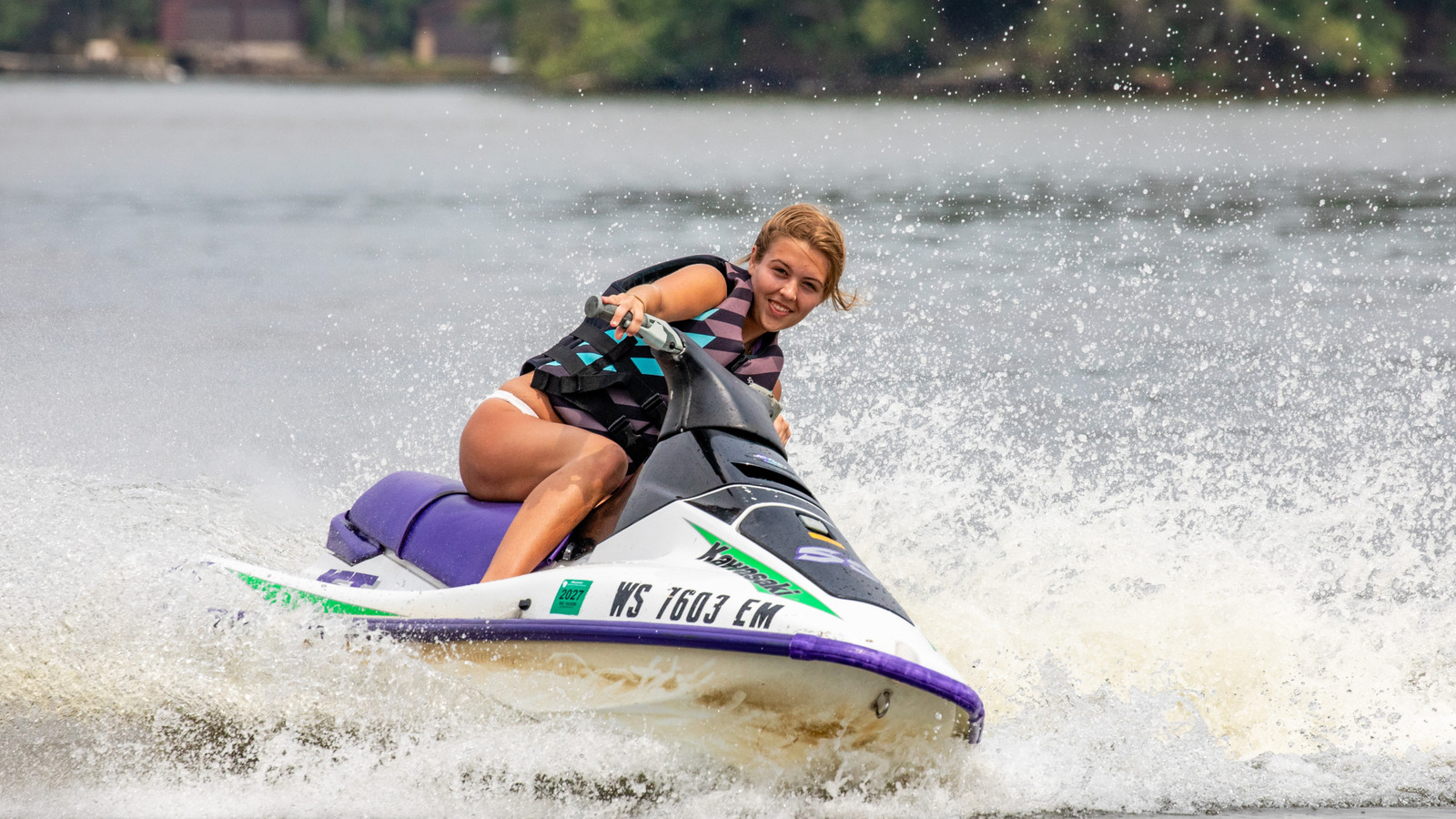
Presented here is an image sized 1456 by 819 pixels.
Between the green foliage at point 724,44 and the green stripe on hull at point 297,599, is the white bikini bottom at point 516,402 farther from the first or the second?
the green foliage at point 724,44

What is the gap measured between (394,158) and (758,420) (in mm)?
21529

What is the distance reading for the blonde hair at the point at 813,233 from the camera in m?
3.64

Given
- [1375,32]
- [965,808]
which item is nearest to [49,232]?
[965,808]

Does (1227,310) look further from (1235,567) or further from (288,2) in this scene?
(288,2)

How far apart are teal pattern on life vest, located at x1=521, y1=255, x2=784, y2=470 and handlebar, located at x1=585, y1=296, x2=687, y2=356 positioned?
27cm

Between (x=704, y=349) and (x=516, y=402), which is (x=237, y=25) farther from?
(x=704, y=349)

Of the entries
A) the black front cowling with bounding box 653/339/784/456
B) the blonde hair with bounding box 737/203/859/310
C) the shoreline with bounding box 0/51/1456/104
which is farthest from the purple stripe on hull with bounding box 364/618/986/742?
the shoreline with bounding box 0/51/1456/104

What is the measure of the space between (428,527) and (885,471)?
2.49m

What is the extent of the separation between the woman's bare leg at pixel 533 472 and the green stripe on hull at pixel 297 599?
301 millimetres

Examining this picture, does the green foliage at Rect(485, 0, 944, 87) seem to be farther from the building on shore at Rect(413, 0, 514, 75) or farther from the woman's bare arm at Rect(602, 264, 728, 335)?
the woman's bare arm at Rect(602, 264, 728, 335)

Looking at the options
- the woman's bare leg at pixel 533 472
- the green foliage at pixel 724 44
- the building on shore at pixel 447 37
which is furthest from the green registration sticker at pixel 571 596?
the building on shore at pixel 447 37

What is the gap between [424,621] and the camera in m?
3.37

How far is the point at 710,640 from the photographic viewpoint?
9.91ft

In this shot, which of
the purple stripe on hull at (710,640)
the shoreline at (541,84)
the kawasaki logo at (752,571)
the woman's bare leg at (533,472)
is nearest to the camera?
the purple stripe on hull at (710,640)
